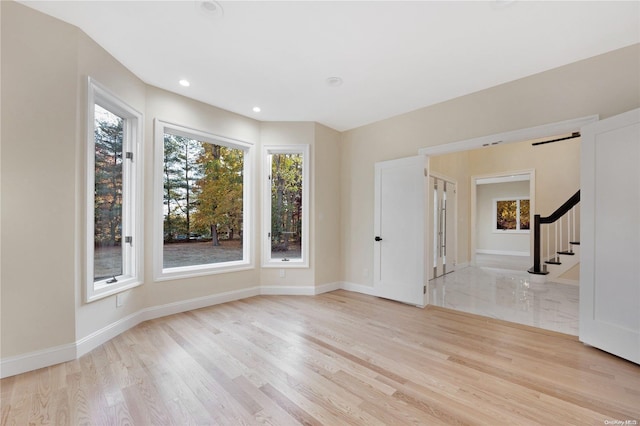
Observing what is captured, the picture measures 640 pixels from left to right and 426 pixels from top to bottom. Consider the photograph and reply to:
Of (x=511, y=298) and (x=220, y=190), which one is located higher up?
(x=220, y=190)

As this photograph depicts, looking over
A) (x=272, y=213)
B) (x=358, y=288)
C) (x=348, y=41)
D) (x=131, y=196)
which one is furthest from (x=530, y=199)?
(x=131, y=196)

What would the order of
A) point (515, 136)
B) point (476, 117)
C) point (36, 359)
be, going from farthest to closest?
point (476, 117) → point (515, 136) → point (36, 359)

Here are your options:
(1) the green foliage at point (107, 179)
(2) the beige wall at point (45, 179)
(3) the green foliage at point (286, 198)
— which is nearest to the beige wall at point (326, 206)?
(3) the green foliage at point (286, 198)

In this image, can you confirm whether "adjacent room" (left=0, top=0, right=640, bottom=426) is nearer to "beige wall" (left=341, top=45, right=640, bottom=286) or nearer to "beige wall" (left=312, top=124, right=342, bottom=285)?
"beige wall" (left=341, top=45, right=640, bottom=286)

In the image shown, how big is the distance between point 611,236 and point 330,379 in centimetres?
284

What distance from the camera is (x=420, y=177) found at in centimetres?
377

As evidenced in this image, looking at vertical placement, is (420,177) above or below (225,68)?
below

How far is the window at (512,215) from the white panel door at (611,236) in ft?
26.3

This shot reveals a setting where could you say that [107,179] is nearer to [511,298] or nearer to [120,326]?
[120,326]

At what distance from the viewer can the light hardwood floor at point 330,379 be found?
1.64m

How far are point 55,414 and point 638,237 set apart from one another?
180 inches

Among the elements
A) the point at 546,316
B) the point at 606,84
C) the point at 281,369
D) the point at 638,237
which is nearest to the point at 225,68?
the point at 281,369

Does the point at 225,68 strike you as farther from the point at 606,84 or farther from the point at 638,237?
the point at 638,237

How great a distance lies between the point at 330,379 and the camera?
200 cm
